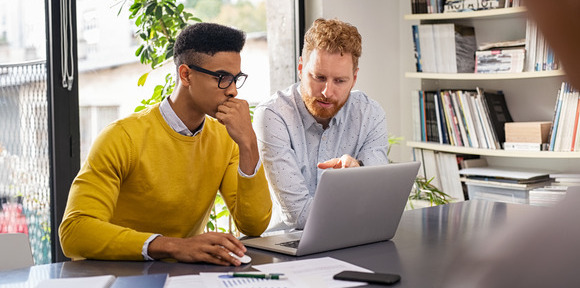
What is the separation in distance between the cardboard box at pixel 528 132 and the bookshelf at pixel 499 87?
0.07 meters

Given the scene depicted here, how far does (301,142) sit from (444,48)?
1.60m

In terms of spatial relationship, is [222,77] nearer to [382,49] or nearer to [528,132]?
[528,132]

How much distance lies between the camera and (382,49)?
3887 millimetres

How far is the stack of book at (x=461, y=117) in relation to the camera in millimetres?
3508

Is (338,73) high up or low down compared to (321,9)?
down

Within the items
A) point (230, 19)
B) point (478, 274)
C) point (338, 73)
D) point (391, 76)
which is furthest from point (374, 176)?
point (391, 76)

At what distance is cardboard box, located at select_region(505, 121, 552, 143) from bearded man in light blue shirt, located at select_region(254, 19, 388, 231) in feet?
3.78

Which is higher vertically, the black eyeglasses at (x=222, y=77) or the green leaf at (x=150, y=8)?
the green leaf at (x=150, y=8)

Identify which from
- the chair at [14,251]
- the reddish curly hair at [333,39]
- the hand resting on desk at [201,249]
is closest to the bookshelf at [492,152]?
the reddish curly hair at [333,39]

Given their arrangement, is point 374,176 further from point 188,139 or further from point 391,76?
point 391,76

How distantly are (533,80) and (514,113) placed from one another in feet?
0.70

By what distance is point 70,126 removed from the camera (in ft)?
9.29

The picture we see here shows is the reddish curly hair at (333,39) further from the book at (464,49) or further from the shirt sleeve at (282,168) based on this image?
the book at (464,49)

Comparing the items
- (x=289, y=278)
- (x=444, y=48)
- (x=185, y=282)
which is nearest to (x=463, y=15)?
(x=444, y=48)
